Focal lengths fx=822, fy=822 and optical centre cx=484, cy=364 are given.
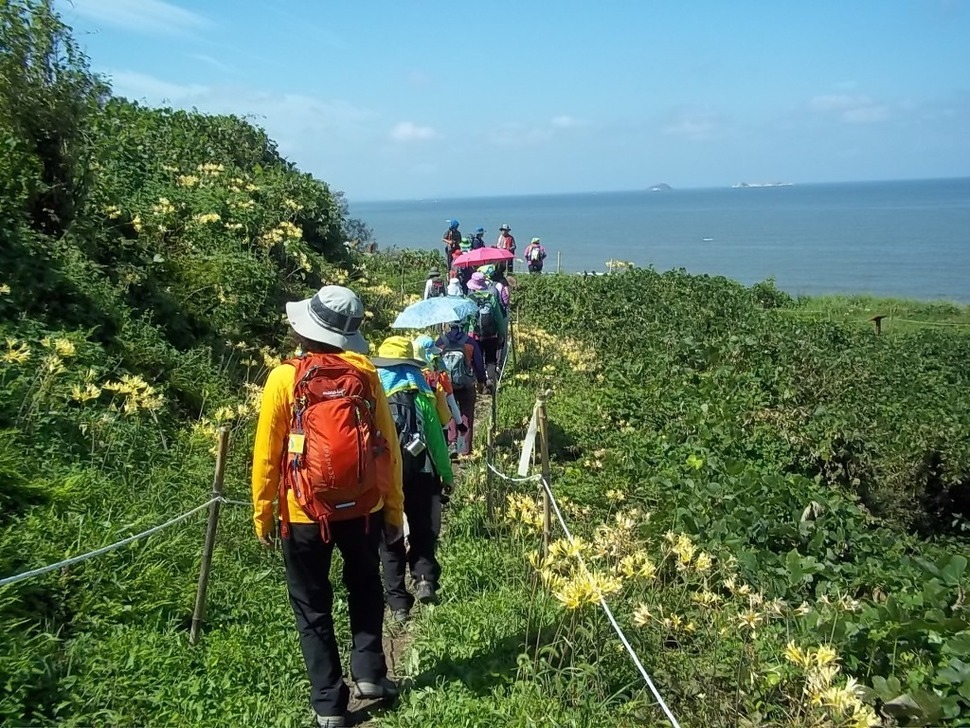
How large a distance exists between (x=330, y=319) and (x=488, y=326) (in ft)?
21.0

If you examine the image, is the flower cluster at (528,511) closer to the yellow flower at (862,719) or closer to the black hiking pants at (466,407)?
the black hiking pants at (466,407)

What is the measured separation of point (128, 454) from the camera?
6.12 meters

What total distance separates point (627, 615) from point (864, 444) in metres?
6.11

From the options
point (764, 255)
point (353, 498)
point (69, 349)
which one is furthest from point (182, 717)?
point (764, 255)

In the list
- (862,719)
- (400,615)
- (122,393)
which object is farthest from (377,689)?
(122,393)

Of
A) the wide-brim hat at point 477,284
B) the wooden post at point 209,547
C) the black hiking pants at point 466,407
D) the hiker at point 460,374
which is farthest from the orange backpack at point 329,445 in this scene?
the wide-brim hat at point 477,284

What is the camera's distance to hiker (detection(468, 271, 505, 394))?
10.1 m

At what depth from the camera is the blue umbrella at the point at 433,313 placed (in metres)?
7.15

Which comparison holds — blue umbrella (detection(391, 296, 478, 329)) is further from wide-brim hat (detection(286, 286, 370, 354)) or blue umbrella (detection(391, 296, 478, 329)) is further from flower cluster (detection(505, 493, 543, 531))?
wide-brim hat (detection(286, 286, 370, 354))

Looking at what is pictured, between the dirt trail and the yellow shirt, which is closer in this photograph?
the yellow shirt

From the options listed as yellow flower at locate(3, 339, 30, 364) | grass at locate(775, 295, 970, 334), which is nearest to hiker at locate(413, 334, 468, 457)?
yellow flower at locate(3, 339, 30, 364)

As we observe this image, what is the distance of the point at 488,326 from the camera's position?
1024cm

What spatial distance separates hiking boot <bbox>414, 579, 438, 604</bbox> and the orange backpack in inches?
67.1

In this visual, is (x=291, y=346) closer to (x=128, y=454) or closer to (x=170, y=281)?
(x=170, y=281)
